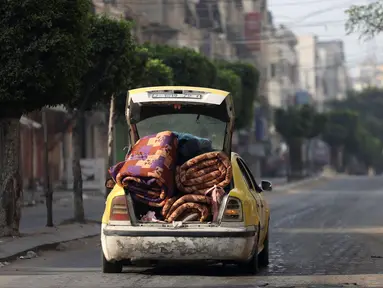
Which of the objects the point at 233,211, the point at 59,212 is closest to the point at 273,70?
the point at 59,212

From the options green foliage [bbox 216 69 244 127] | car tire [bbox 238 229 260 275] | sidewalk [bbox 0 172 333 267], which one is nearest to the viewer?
car tire [bbox 238 229 260 275]

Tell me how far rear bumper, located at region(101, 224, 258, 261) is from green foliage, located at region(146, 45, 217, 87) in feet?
95.7

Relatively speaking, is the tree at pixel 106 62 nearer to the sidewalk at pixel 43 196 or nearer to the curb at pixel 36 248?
the curb at pixel 36 248

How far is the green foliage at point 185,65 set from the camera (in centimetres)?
4383

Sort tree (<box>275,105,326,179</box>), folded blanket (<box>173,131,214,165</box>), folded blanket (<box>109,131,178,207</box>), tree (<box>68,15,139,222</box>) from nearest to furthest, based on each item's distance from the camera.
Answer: folded blanket (<box>109,131,178,207</box>)
folded blanket (<box>173,131,214,165</box>)
tree (<box>68,15,139,222</box>)
tree (<box>275,105,326,179</box>)

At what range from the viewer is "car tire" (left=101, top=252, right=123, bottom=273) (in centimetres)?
1457

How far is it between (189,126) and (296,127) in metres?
75.9

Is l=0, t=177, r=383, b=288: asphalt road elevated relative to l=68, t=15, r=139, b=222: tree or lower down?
lower down

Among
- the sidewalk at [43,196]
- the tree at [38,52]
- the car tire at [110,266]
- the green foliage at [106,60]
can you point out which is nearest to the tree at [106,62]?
the green foliage at [106,60]

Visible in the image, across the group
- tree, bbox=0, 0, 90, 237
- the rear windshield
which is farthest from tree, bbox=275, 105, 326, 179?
the rear windshield

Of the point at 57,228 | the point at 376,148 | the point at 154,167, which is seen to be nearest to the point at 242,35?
the point at 376,148

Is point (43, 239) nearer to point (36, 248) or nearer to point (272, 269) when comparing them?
point (36, 248)

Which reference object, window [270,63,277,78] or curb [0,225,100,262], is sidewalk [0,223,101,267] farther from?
window [270,63,277,78]

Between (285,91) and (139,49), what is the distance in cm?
9710
